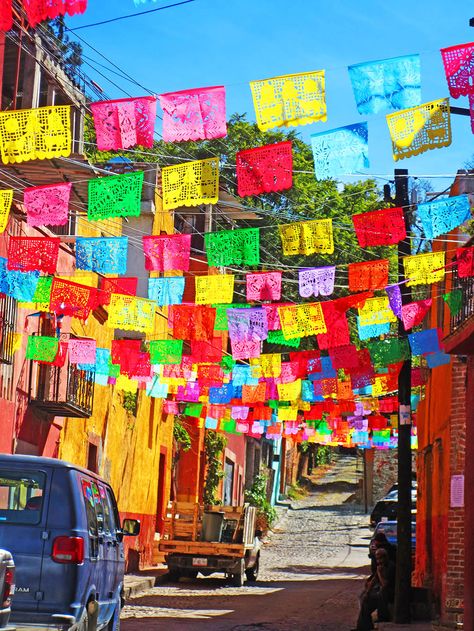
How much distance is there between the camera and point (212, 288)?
1828 centimetres

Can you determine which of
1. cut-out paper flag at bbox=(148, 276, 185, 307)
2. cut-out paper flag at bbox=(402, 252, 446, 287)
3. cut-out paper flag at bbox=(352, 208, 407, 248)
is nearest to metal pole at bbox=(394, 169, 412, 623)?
cut-out paper flag at bbox=(402, 252, 446, 287)

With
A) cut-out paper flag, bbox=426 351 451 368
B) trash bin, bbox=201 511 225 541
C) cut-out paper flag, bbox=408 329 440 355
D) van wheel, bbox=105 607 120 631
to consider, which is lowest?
van wheel, bbox=105 607 120 631

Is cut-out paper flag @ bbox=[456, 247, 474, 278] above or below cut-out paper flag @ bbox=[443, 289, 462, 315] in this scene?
above

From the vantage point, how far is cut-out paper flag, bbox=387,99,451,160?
1192cm

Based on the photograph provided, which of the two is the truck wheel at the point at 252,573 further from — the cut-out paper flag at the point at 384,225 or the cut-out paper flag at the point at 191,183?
the cut-out paper flag at the point at 191,183

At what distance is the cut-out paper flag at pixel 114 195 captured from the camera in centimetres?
1416

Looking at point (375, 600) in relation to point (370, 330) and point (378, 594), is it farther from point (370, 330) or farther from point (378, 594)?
point (370, 330)

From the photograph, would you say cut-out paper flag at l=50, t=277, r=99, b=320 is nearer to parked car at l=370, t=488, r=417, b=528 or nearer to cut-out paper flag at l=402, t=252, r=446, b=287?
cut-out paper flag at l=402, t=252, r=446, b=287

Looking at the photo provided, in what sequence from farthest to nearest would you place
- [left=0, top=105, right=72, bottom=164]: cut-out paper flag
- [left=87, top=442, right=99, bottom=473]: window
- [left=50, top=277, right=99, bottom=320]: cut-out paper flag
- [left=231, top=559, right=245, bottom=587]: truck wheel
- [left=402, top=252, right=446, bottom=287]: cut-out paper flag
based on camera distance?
[left=231, top=559, right=245, bottom=587]: truck wheel, [left=87, top=442, right=99, bottom=473]: window, [left=50, top=277, right=99, bottom=320]: cut-out paper flag, [left=402, top=252, right=446, bottom=287]: cut-out paper flag, [left=0, top=105, right=72, bottom=164]: cut-out paper flag

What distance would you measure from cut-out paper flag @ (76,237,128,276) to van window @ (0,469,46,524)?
5.84 m

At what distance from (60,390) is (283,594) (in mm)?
6494

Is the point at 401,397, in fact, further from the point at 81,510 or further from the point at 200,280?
the point at 81,510

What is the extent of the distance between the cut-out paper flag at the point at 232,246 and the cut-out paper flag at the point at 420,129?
4.18 m

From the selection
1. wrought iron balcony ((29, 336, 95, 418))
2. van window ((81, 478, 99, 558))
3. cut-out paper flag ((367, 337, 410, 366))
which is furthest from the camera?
wrought iron balcony ((29, 336, 95, 418))
